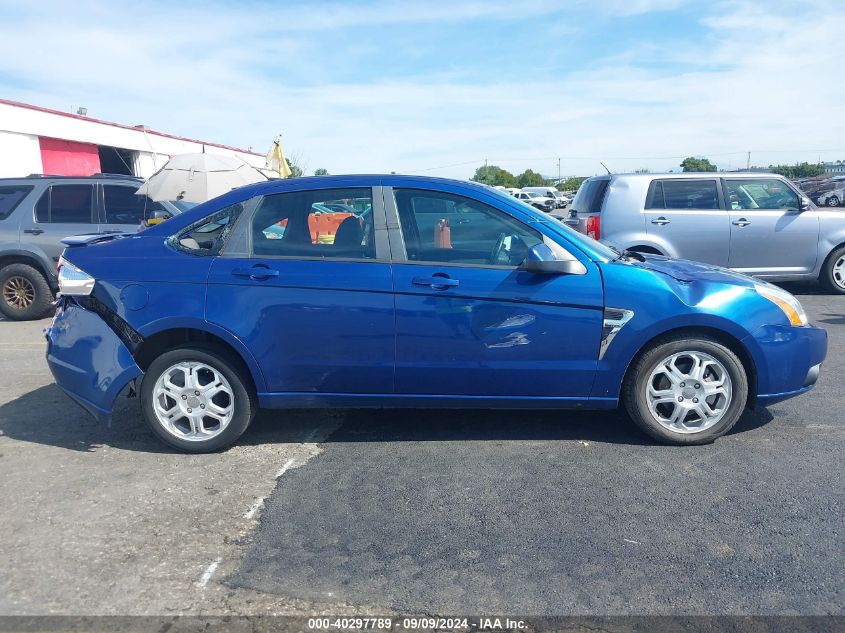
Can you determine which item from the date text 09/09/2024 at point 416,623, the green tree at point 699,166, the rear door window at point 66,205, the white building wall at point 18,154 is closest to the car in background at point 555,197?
the green tree at point 699,166

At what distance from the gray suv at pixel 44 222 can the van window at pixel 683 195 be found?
242 inches

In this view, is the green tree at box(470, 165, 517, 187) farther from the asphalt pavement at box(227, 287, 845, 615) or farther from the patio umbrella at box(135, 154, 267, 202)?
the asphalt pavement at box(227, 287, 845, 615)

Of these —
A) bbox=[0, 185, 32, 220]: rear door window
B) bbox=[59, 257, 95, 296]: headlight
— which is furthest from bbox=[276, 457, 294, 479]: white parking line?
bbox=[0, 185, 32, 220]: rear door window

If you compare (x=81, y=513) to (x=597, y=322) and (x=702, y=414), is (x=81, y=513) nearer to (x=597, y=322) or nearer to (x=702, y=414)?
(x=597, y=322)

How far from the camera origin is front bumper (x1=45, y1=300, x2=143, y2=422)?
4488mm

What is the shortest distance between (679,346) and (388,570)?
2.29 meters

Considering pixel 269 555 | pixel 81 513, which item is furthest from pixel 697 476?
pixel 81 513

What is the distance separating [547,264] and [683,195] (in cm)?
592

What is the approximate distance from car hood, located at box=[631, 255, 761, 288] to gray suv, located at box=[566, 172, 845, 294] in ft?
14.2

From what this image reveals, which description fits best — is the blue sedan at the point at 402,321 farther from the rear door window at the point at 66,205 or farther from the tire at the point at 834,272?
the tire at the point at 834,272

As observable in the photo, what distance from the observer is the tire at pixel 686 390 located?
14.6 feet

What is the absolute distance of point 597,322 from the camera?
4.36 m

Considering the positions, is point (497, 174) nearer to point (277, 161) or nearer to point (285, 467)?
point (277, 161)

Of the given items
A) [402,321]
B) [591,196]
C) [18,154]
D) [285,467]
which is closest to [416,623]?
[285,467]
